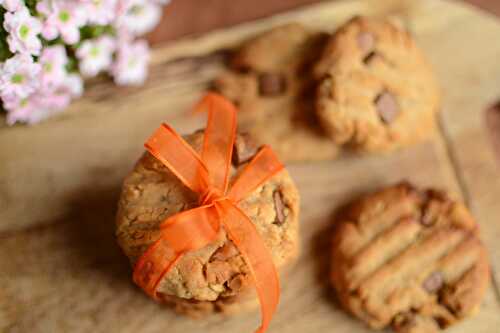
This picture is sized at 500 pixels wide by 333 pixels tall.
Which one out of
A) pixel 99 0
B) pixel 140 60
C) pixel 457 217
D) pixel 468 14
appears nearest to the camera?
pixel 99 0

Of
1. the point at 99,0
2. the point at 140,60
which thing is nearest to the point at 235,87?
the point at 140,60

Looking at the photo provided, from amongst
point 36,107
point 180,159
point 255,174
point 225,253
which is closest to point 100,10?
point 36,107

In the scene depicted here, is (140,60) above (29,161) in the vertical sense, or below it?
above

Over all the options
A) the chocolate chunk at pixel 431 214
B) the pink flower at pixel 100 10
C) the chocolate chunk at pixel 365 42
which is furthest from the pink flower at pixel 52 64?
the chocolate chunk at pixel 431 214

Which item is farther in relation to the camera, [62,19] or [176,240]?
[62,19]

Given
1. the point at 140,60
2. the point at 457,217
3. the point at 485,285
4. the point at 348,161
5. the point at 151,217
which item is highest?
the point at 140,60

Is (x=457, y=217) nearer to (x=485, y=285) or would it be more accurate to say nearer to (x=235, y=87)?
(x=485, y=285)

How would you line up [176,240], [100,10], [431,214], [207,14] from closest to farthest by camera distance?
[176,240], [100,10], [431,214], [207,14]

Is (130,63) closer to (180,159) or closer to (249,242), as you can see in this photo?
(180,159)
